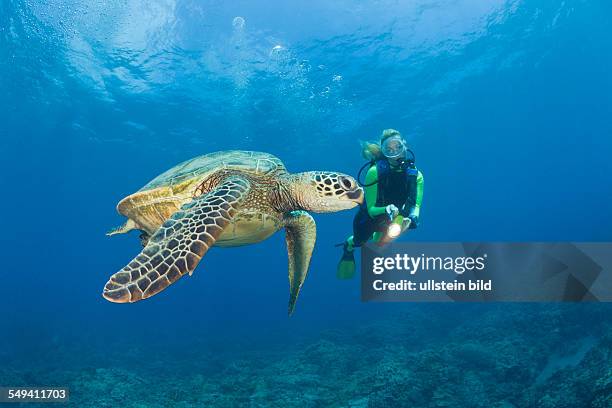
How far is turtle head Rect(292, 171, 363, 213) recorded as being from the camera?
14.4 ft

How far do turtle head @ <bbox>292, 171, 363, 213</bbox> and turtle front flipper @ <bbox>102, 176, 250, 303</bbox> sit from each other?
96 cm

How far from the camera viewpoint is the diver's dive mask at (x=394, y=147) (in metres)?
5.54

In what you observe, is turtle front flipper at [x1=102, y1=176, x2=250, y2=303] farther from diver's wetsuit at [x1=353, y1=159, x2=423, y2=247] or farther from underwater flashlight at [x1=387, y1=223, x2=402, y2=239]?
diver's wetsuit at [x1=353, y1=159, x2=423, y2=247]

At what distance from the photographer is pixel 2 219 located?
52375 millimetres

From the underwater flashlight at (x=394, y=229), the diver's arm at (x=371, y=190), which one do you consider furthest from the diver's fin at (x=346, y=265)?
the underwater flashlight at (x=394, y=229)

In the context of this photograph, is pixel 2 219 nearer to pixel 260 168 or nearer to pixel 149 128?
pixel 149 128

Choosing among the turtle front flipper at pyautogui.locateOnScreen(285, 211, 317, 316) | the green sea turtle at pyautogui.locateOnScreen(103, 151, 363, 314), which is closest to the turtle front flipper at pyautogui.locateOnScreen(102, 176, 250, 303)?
the green sea turtle at pyautogui.locateOnScreen(103, 151, 363, 314)

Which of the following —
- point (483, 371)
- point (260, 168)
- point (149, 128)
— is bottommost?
point (483, 371)

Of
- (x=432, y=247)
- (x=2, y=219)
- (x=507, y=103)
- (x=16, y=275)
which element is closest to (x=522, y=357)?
(x=432, y=247)

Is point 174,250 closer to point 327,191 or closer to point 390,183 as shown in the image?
point 327,191

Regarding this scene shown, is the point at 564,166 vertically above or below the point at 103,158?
above

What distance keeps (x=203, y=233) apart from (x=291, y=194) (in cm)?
175

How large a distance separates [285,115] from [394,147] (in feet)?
75.0

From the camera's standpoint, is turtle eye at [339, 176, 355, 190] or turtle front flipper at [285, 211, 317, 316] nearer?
turtle eye at [339, 176, 355, 190]
